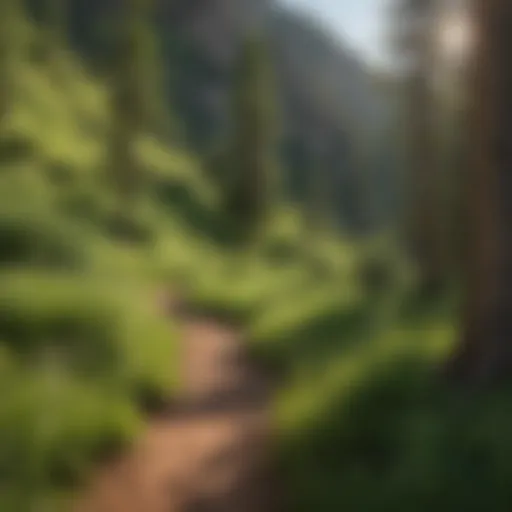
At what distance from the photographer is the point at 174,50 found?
55.6 meters

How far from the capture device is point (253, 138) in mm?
31453

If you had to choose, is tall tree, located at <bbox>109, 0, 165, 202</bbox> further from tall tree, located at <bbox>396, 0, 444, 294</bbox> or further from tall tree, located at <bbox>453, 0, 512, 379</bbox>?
tall tree, located at <bbox>453, 0, 512, 379</bbox>

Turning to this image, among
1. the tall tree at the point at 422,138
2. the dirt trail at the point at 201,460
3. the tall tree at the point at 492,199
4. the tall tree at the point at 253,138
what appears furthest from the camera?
the tall tree at the point at 253,138

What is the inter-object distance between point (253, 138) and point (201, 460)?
83.0ft

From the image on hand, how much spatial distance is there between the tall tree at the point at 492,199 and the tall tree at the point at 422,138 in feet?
28.2

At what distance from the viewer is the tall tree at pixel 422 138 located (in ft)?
54.4

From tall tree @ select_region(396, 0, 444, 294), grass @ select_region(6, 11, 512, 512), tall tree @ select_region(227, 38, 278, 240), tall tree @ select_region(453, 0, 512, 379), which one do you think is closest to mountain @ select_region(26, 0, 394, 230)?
tall tree @ select_region(227, 38, 278, 240)

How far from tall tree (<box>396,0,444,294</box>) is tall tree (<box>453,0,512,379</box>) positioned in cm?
860

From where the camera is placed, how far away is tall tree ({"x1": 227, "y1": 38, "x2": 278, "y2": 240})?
101 feet

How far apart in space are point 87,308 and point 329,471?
365 cm

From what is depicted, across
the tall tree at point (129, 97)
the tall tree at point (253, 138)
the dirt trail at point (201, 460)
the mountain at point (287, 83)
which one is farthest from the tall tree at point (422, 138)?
the mountain at point (287, 83)

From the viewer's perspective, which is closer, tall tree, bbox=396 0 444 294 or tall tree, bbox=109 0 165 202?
tall tree, bbox=396 0 444 294

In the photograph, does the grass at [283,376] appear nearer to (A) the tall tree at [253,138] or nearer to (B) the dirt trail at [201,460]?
(B) the dirt trail at [201,460]

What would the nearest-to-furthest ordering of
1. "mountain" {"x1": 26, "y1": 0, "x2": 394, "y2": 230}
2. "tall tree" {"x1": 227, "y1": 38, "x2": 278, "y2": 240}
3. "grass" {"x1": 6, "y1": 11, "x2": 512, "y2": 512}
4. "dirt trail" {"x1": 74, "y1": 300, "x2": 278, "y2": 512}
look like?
"grass" {"x1": 6, "y1": 11, "x2": 512, "y2": 512} < "dirt trail" {"x1": 74, "y1": 300, "x2": 278, "y2": 512} < "tall tree" {"x1": 227, "y1": 38, "x2": 278, "y2": 240} < "mountain" {"x1": 26, "y1": 0, "x2": 394, "y2": 230}
